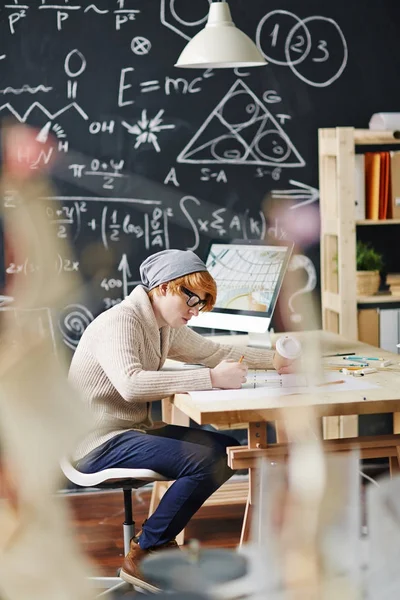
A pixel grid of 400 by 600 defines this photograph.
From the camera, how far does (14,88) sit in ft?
12.7

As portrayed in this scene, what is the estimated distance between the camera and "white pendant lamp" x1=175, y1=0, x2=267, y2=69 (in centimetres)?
Answer: 279

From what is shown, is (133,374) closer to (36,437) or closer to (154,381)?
(154,381)

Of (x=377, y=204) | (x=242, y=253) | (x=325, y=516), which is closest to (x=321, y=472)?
(x=325, y=516)

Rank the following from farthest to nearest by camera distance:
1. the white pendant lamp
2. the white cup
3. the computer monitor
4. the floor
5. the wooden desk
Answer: the floor
the computer monitor
the white pendant lamp
the white cup
the wooden desk

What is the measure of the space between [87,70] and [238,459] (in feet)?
7.00

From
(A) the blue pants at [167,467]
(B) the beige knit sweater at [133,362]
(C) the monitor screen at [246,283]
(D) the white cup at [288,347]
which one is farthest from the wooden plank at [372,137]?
(A) the blue pants at [167,467]

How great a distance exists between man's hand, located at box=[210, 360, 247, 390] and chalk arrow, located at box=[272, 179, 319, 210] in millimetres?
1789

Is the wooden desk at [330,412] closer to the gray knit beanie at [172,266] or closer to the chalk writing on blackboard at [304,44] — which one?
the gray knit beanie at [172,266]

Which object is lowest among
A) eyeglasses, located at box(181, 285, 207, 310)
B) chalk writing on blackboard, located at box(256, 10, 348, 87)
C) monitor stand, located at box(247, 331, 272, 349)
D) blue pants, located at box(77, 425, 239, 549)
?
blue pants, located at box(77, 425, 239, 549)

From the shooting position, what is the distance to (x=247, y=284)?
10.5ft

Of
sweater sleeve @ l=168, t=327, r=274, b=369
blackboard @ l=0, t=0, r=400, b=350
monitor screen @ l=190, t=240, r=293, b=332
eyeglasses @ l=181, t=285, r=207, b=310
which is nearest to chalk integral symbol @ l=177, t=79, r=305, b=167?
blackboard @ l=0, t=0, r=400, b=350

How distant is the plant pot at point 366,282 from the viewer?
391cm

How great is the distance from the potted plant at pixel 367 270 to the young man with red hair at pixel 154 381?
149 cm

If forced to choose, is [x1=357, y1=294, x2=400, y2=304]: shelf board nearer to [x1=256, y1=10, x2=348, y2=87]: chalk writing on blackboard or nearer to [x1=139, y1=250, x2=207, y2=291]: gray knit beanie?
[x1=256, y1=10, x2=348, y2=87]: chalk writing on blackboard
